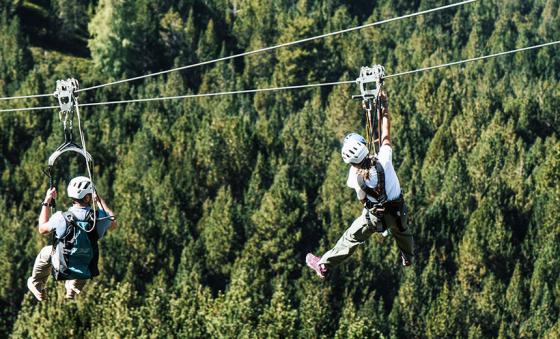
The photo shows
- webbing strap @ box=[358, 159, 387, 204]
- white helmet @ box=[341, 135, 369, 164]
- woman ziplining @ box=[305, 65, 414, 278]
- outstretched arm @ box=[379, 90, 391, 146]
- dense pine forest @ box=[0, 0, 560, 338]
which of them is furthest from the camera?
dense pine forest @ box=[0, 0, 560, 338]

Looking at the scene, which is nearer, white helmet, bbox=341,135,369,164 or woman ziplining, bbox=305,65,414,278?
white helmet, bbox=341,135,369,164

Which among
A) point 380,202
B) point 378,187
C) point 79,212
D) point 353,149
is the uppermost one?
point 353,149

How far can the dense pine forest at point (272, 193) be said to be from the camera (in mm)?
61375

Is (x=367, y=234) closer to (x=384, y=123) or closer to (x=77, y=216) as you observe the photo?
(x=384, y=123)

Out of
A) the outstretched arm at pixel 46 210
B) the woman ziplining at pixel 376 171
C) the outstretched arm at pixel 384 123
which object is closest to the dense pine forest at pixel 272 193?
the outstretched arm at pixel 46 210

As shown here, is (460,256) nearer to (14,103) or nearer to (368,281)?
(368,281)

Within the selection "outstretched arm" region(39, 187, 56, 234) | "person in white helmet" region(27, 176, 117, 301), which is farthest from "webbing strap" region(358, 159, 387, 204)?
"outstretched arm" region(39, 187, 56, 234)

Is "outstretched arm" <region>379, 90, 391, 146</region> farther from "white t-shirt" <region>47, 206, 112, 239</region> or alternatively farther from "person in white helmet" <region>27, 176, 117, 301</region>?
"white t-shirt" <region>47, 206, 112, 239</region>

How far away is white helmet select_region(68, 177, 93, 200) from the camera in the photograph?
53.1ft

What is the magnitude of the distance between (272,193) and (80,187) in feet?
183

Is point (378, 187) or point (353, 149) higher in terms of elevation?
point (353, 149)

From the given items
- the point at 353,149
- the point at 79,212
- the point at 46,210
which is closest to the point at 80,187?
the point at 79,212

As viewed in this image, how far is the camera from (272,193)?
7188cm

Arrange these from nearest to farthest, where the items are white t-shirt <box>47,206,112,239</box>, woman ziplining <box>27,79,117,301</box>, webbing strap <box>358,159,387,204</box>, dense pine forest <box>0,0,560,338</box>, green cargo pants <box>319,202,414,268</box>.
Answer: webbing strap <box>358,159,387,204</box>, woman ziplining <box>27,79,117,301</box>, white t-shirt <box>47,206,112,239</box>, green cargo pants <box>319,202,414,268</box>, dense pine forest <box>0,0,560,338</box>
